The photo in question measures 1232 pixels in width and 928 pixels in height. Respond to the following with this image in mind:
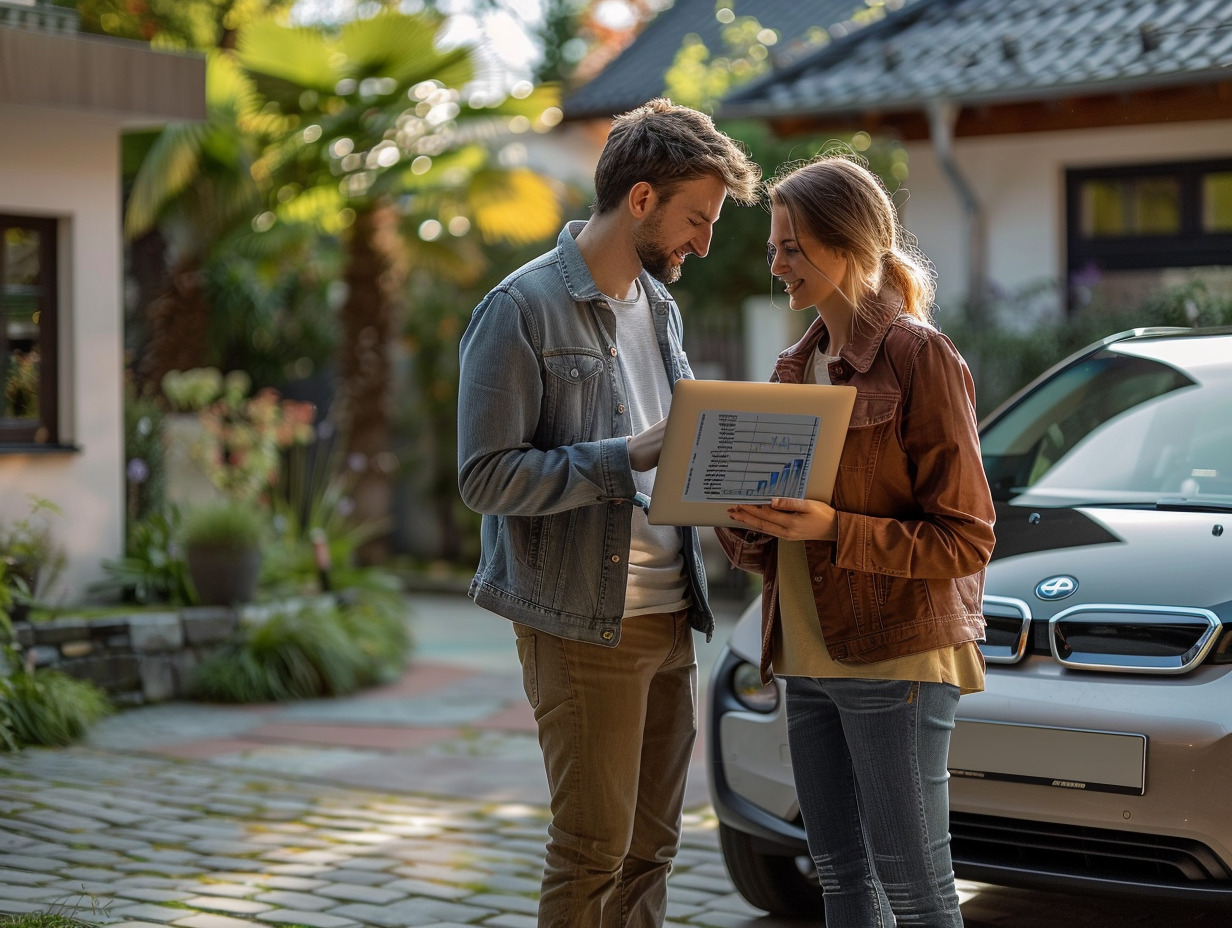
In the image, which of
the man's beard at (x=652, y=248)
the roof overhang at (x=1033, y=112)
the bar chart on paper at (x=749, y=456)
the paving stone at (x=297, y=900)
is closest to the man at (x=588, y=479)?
the man's beard at (x=652, y=248)

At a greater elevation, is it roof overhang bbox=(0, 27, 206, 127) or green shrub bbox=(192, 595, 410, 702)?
roof overhang bbox=(0, 27, 206, 127)

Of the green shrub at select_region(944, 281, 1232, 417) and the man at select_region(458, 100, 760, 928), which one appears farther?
the green shrub at select_region(944, 281, 1232, 417)

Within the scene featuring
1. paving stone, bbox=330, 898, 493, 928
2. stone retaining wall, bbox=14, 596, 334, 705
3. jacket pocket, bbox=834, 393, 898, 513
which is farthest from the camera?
stone retaining wall, bbox=14, 596, 334, 705

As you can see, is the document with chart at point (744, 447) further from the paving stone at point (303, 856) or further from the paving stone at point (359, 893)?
the paving stone at point (303, 856)

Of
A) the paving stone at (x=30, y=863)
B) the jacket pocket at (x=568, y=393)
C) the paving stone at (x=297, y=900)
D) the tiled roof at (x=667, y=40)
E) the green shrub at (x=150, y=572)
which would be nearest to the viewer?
the jacket pocket at (x=568, y=393)

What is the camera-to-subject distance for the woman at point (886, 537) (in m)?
2.67

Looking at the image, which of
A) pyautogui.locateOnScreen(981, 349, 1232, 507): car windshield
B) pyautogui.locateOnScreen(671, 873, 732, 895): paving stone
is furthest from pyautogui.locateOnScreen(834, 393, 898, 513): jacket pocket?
pyautogui.locateOnScreen(671, 873, 732, 895): paving stone

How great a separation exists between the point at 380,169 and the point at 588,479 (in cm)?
1026

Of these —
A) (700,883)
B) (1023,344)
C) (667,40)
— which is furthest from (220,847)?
(667,40)

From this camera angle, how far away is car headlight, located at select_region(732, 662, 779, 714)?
4035mm

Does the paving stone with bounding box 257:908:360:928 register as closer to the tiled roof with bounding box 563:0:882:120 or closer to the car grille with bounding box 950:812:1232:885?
the car grille with bounding box 950:812:1232:885

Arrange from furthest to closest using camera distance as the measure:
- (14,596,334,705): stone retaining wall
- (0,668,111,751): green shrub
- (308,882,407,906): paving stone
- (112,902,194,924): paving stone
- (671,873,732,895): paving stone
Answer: (14,596,334,705): stone retaining wall
(0,668,111,751): green shrub
(671,873,732,895): paving stone
(308,882,407,906): paving stone
(112,902,194,924): paving stone

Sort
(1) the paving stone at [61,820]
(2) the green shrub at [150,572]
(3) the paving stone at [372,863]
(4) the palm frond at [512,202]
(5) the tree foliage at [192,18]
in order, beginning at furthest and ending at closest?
(5) the tree foliage at [192,18] < (4) the palm frond at [512,202] < (2) the green shrub at [150,572] < (1) the paving stone at [61,820] < (3) the paving stone at [372,863]

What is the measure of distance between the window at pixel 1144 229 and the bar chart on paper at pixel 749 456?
8004mm
